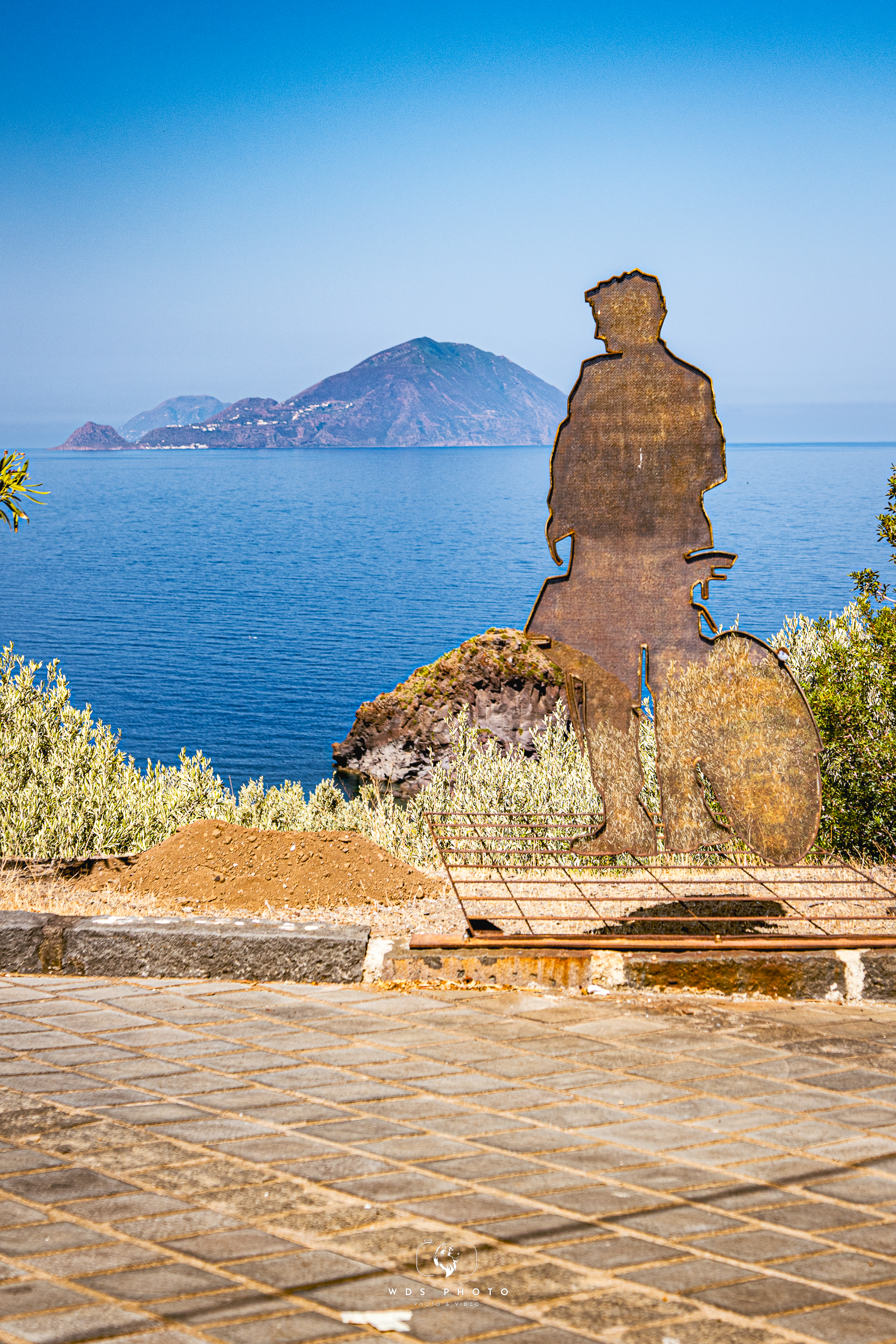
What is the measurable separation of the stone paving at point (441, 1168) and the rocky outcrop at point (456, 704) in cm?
1593

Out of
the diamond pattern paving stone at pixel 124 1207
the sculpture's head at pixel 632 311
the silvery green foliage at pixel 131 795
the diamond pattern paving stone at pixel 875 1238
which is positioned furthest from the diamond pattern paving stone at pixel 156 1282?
the silvery green foliage at pixel 131 795

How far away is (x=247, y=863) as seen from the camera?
25.0 ft

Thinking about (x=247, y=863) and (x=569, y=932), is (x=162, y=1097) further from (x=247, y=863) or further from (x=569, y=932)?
(x=247, y=863)

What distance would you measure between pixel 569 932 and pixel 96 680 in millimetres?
32626

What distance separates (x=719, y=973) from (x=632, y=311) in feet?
12.5

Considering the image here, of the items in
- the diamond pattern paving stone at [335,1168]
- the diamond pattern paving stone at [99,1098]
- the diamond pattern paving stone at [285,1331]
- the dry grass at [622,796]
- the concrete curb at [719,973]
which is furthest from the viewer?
the dry grass at [622,796]

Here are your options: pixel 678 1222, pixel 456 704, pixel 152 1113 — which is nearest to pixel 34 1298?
pixel 152 1113

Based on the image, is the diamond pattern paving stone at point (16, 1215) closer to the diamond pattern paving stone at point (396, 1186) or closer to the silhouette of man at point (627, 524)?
the diamond pattern paving stone at point (396, 1186)

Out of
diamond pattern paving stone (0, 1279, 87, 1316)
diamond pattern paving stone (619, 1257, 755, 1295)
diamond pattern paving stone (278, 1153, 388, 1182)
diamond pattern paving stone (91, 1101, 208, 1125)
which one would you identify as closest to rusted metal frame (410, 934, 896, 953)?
diamond pattern paving stone (91, 1101, 208, 1125)

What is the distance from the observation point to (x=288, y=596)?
184ft

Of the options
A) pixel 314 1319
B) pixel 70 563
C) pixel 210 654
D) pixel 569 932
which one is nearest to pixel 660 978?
pixel 569 932

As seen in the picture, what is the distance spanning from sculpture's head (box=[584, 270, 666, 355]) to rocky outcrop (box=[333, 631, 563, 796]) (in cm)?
1456

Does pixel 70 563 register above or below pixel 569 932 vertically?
above

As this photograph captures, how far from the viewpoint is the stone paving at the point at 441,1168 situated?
2.91 meters
